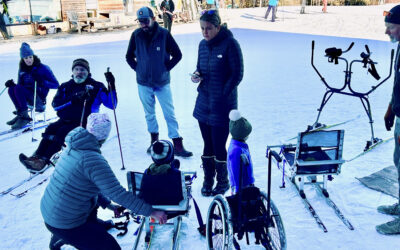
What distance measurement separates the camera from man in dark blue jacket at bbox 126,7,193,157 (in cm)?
445

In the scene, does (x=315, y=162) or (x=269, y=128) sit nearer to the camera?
(x=315, y=162)

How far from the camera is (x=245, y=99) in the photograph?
23.5 feet

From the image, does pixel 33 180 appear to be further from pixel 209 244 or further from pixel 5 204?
pixel 209 244

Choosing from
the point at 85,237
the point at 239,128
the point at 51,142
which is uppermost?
the point at 239,128

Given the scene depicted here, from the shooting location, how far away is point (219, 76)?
354cm

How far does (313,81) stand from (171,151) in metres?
6.22

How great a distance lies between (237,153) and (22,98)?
13.9ft

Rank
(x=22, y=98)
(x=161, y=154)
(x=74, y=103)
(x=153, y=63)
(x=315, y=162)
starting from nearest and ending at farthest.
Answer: (x=161, y=154) → (x=315, y=162) → (x=74, y=103) → (x=153, y=63) → (x=22, y=98)

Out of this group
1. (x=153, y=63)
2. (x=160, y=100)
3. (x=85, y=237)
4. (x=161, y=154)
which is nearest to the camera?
(x=85, y=237)

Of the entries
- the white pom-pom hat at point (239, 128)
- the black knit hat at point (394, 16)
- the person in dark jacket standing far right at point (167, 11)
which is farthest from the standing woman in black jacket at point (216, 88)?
the person in dark jacket standing far right at point (167, 11)

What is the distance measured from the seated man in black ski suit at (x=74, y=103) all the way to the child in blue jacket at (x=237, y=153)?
1.91 m

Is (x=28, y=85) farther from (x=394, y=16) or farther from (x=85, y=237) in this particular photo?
(x=394, y=16)

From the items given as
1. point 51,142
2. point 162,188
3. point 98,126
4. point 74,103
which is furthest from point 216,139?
point 51,142

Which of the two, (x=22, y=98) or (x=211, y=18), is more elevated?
(x=211, y=18)
